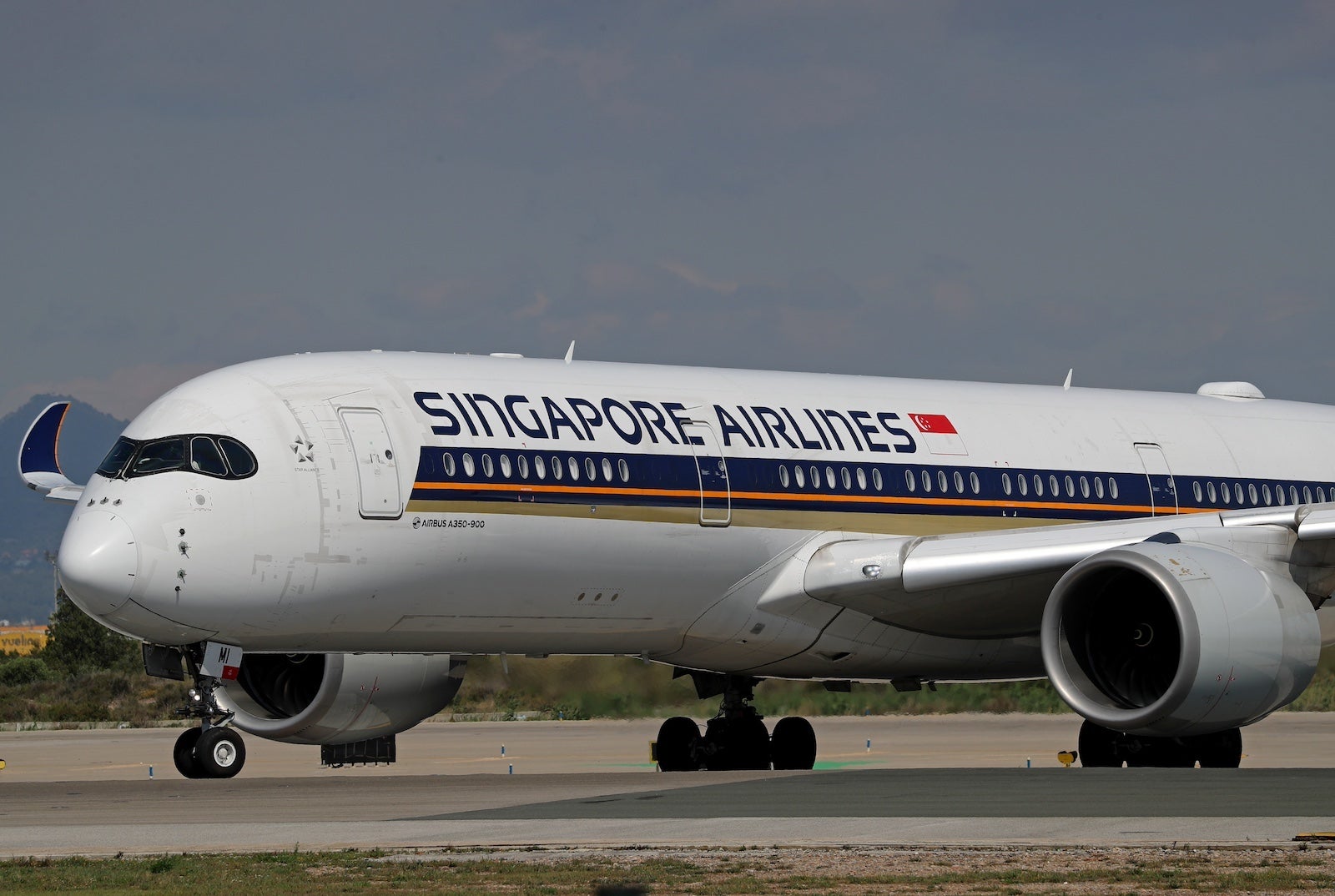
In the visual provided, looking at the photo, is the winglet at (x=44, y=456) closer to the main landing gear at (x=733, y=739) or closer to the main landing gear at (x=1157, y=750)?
the main landing gear at (x=733, y=739)

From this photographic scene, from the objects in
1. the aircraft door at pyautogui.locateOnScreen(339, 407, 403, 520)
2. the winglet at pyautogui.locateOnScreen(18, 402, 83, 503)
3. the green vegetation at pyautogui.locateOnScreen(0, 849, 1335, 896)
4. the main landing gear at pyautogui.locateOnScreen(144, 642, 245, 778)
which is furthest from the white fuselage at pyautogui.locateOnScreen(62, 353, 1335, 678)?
the green vegetation at pyautogui.locateOnScreen(0, 849, 1335, 896)

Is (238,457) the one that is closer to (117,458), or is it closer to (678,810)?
(117,458)

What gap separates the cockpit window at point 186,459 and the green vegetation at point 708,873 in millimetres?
6060

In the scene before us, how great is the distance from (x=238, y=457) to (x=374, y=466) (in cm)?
127

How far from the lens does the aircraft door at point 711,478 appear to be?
21328 mm

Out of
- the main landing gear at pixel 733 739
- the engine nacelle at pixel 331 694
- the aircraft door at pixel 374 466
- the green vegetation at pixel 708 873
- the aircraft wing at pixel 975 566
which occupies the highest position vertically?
the aircraft door at pixel 374 466

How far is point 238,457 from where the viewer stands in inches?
746

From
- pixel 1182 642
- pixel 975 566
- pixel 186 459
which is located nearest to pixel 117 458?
pixel 186 459

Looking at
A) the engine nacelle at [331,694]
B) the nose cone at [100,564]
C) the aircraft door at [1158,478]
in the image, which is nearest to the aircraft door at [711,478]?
the engine nacelle at [331,694]

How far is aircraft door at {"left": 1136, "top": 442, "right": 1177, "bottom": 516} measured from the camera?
82.6ft

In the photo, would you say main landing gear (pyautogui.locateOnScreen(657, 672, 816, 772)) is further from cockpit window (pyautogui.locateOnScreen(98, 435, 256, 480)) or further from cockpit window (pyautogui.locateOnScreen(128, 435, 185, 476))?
cockpit window (pyautogui.locateOnScreen(128, 435, 185, 476))

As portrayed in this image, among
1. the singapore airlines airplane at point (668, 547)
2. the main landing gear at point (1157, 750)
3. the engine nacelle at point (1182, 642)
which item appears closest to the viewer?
the engine nacelle at point (1182, 642)

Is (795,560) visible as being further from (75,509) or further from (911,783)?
(75,509)

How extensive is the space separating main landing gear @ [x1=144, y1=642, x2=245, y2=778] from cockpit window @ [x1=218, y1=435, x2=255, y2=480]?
1.64 metres
